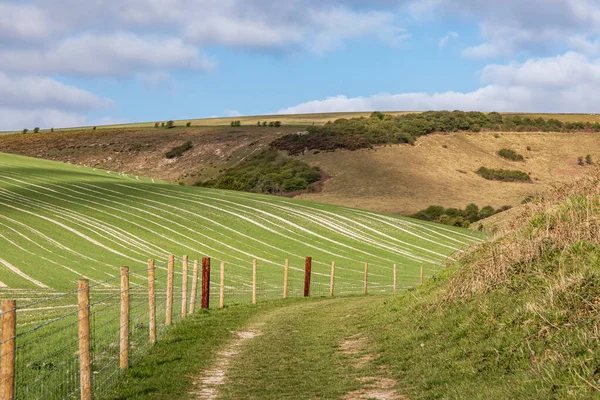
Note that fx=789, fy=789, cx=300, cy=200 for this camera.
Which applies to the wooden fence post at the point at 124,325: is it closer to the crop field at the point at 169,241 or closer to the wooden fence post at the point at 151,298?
the wooden fence post at the point at 151,298

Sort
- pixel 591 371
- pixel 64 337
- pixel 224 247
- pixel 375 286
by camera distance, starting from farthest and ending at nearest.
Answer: pixel 224 247 < pixel 375 286 < pixel 64 337 < pixel 591 371

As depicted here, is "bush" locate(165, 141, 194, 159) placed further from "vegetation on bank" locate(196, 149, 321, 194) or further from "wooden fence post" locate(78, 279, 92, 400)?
"wooden fence post" locate(78, 279, 92, 400)

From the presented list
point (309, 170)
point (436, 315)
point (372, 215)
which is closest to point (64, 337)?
point (436, 315)

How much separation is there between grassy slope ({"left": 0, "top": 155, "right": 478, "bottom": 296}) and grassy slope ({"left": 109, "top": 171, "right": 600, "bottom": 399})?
70.8 feet

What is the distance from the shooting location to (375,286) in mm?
48750

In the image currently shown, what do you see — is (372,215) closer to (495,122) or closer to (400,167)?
(400,167)

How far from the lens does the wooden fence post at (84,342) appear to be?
39.0ft

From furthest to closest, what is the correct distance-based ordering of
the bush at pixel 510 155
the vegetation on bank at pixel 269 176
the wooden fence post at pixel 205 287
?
the bush at pixel 510 155, the vegetation on bank at pixel 269 176, the wooden fence post at pixel 205 287

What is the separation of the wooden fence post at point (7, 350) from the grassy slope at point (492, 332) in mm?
3881

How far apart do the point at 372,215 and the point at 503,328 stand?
2839 inches

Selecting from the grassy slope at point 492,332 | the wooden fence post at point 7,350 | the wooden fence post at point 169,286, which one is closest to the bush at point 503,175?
the grassy slope at point 492,332

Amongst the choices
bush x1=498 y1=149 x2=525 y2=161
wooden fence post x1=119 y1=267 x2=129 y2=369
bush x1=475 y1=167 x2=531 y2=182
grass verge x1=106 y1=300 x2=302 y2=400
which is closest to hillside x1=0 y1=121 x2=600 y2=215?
bush x1=498 y1=149 x2=525 y2=161

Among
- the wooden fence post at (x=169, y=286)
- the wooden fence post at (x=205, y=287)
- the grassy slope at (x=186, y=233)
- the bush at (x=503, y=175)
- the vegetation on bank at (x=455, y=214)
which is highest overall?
the wooden fence post at (x=169, y=286)

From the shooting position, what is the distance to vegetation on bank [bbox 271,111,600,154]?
459ft
